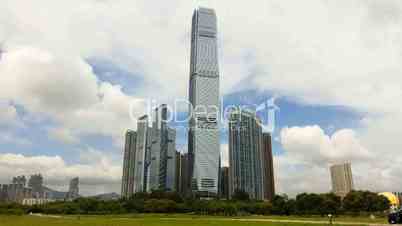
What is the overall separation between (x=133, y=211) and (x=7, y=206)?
142 feet

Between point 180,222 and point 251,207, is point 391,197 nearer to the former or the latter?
point 251,207

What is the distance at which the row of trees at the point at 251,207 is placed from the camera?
334ft

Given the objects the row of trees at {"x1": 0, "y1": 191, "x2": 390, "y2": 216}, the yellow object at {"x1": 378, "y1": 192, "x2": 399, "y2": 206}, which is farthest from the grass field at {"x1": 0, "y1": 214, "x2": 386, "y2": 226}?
the row of trees at {"x1": 0, "y1": 191, "x2": 390, "y2": 216}

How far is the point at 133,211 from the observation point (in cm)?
12562

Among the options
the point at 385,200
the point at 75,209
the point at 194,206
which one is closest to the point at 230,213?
the point at 194,206

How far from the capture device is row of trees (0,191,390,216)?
4008 inches

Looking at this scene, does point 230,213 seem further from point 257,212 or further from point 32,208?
point 32,208

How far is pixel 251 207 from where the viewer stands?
401 ft

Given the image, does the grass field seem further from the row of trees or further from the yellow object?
the row of trees

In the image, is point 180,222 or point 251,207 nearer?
point 180,222

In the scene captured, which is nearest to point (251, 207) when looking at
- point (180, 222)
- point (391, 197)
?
point (391, 197)

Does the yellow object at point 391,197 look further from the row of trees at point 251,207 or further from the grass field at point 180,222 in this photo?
the grass field at point 180,222

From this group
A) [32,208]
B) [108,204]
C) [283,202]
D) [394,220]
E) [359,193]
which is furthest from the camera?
[32,208]

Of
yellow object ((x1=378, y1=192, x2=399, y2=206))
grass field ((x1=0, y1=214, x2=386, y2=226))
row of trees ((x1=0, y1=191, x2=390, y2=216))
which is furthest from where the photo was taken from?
row of trees ((x1=0, y1=191, x2=390, y2=216))
